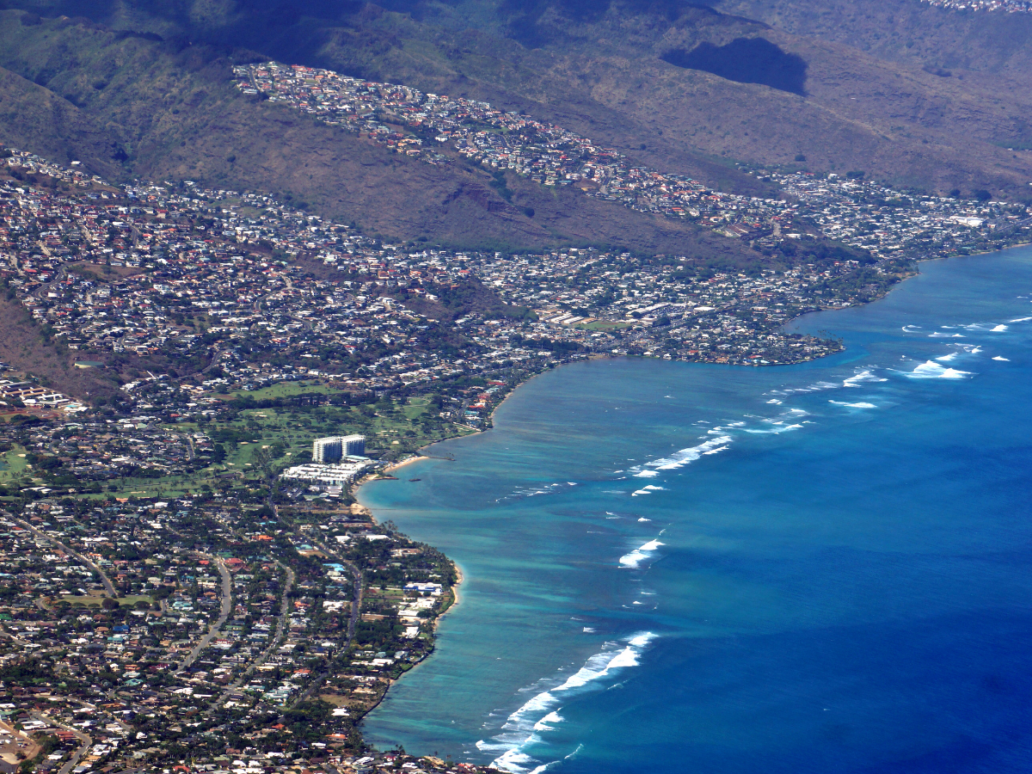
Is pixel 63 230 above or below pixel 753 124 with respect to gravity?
below

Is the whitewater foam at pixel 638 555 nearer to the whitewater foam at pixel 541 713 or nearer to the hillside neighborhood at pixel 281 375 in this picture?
the whitewater foam at pixel 541 713

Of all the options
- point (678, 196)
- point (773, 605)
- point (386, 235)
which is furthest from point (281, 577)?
point (678, 196)

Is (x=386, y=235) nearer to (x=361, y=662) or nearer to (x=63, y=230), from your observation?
(x=63, y=230)

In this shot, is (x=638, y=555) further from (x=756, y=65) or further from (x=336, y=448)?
(x=756, y=65)

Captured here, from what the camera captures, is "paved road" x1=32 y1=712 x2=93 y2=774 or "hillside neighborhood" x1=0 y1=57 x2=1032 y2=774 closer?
"paved road" x1=32 y1=712 x2=93 y2=774

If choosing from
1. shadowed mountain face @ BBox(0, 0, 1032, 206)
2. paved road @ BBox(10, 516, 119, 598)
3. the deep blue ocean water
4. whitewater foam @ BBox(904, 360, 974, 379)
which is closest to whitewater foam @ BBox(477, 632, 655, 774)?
the deep blue ocean water

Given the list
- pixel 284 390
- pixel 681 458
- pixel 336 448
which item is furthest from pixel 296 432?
pixel 681 458

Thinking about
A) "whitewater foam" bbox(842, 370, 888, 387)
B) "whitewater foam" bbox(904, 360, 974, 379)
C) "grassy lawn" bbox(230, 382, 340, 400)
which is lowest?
"grassy lawn" bbox(230, 382, 340, 400)

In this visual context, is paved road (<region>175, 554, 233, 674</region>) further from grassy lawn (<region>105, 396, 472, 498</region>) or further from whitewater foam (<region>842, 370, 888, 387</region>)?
whitewater foam (<region>842, 370, 888, 387</region>)
